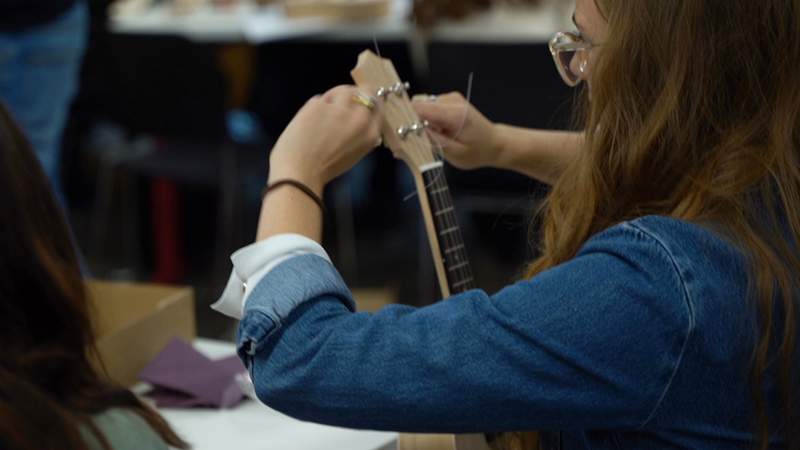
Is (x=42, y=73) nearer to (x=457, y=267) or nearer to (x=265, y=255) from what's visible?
(x=457, y=267)

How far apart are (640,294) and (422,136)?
16.4 inches

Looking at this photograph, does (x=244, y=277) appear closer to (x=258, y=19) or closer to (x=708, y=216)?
(x=708, y=216)

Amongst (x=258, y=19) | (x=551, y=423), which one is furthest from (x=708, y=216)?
(x=258, y=19)

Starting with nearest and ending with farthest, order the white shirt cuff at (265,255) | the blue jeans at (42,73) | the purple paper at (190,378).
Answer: the white shirt cuff at (265,255)
the purple paper at (190,378)
the blue jeans at (42,73)

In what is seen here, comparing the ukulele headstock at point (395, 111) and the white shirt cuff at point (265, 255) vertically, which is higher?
the ukulele headstock at point (395, 111)

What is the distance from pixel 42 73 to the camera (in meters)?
2.99

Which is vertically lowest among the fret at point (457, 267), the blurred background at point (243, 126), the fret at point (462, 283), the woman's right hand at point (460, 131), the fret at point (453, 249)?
the blurred background at point (243, 126)

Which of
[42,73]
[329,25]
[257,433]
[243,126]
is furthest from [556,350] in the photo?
[243,126]

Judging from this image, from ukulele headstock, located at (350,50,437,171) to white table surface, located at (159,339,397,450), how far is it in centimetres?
40

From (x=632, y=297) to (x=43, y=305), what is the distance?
662 mm

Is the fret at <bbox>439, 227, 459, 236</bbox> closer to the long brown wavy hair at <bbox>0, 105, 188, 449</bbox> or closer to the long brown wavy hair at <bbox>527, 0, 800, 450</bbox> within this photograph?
the long brown wavy hair at <bbox>527, 0, 800, 450</bbox>

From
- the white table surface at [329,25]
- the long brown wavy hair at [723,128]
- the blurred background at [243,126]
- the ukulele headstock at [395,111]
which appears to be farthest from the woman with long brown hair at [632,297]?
the white table surface at [329,25]

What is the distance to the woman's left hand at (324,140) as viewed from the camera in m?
1.04

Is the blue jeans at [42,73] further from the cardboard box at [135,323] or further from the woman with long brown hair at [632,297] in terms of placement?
the woman with long brown hair at [632,297]
